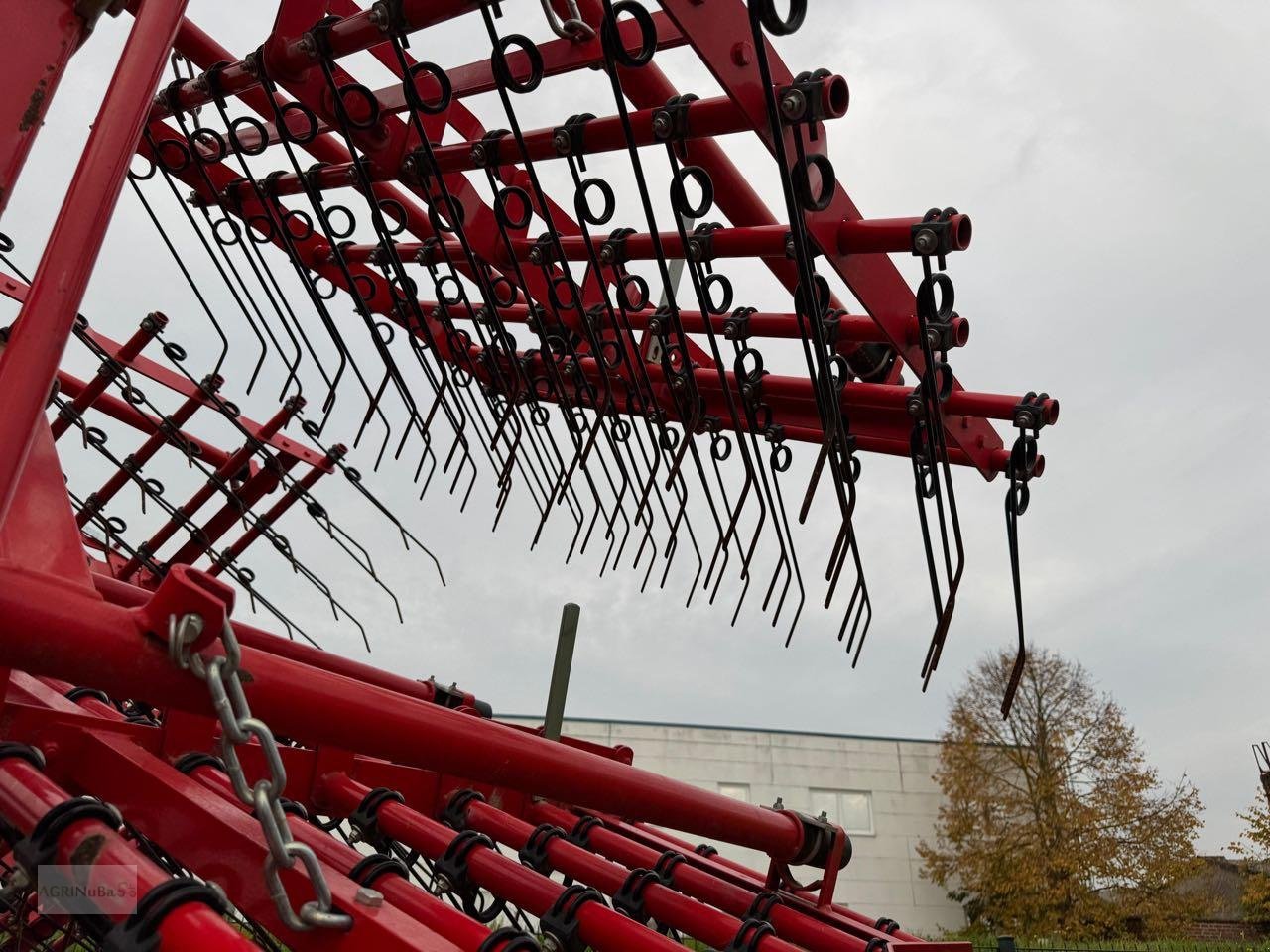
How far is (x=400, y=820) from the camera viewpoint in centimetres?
277

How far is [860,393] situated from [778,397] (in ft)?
1.12

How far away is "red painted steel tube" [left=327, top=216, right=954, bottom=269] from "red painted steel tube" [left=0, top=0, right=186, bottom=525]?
1335mm

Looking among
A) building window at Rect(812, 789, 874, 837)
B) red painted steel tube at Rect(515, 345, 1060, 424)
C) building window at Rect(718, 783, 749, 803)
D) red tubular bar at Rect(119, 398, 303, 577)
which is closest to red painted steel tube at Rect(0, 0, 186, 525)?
red painted steel tube at Rect(515, 345, 1060, 424)

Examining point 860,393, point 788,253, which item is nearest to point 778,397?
point 860,393

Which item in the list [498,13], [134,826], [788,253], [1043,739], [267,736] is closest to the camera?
[267,736]

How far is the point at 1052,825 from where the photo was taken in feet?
62.6

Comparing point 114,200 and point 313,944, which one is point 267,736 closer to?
point 313,944

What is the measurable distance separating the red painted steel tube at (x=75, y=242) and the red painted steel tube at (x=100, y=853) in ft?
1.83

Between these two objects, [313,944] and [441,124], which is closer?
[313,944]

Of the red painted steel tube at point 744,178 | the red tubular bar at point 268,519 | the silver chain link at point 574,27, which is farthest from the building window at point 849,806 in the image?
the silver chain link at point 574,27

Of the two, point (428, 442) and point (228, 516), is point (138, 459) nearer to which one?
point (228, 516)

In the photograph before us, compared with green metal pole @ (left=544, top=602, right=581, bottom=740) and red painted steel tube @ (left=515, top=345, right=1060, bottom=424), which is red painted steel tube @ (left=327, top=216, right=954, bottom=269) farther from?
green metal pole @ (left=544, top=602, right=581, bottom=740)

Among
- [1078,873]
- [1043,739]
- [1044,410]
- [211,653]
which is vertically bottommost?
[211,653]

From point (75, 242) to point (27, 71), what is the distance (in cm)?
31
